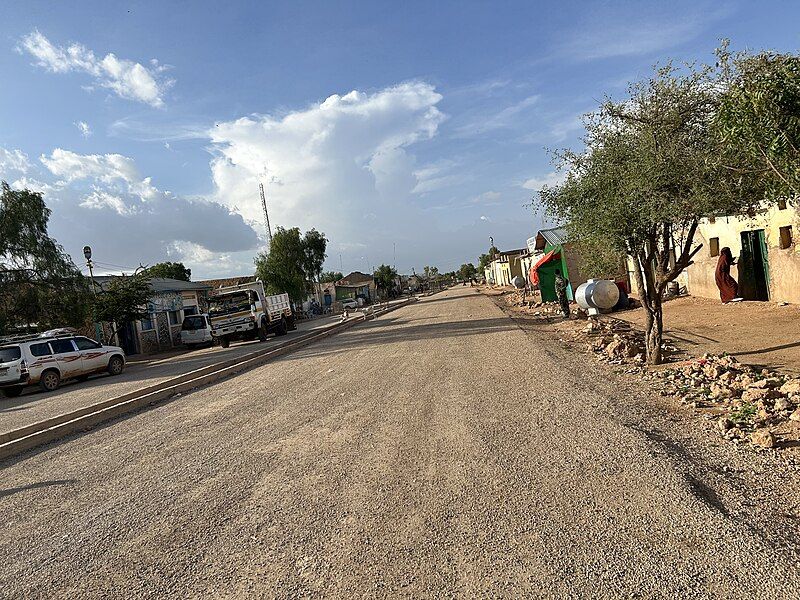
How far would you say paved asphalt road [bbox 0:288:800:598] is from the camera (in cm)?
329

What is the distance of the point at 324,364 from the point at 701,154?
9.51 metres

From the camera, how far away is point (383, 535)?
3918 millimetres

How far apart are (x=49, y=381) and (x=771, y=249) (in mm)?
21532

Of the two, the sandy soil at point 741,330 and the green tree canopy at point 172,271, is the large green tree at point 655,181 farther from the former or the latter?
the green tree canopy at point 172,271

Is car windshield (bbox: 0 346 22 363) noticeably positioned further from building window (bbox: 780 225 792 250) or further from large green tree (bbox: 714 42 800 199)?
building window (bbox: 780 225 792 250)

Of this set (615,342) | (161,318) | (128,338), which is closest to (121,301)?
(128,338)

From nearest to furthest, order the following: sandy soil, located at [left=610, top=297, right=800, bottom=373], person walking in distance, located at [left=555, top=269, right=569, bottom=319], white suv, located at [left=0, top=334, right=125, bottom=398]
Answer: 1. sandy soil, located at [left=610, top=297, right=800, bottom=373]
2. white suv, located at [left=0, top=334, right=125, bottom=398]
3. person walking in distance, located at [left=555, top=269, right=569, bottom=319]

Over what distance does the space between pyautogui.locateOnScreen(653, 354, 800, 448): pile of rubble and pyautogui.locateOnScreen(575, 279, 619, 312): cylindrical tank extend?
10723mm

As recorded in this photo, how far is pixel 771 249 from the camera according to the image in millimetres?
15094

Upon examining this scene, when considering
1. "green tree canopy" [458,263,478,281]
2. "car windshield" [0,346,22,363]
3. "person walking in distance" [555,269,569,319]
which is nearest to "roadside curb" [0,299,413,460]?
"car windshield" [0,346,22,363]

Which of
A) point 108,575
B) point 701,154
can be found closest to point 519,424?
point 108,575

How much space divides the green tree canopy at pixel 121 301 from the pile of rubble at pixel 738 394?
25.3 meters

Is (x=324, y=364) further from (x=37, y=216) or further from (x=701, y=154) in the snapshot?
(x=37, y=216)

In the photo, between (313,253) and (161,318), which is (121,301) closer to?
(161,318)
